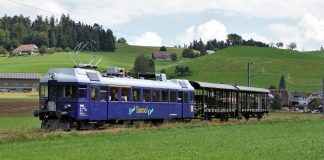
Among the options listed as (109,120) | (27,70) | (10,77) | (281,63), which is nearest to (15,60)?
(27,70)

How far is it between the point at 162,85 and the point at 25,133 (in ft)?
43.4

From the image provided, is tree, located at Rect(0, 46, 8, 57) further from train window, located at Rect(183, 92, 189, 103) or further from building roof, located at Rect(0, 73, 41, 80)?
train window, located at Rect(183, 92, 189, 103)

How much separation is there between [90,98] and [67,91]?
1.22m

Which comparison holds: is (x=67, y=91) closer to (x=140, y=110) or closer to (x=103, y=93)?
(x=103, y=93)

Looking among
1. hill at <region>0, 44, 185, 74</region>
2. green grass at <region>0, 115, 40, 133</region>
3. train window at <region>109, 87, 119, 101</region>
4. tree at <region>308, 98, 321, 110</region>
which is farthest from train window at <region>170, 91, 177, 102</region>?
tree at <region>308, 98, 321, 110</region>

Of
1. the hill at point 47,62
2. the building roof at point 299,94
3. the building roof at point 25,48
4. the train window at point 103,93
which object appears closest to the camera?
the train window at point 103,93

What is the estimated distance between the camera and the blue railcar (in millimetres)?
27812

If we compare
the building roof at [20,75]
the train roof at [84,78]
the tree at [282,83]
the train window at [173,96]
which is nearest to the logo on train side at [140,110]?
the train roof at [84,78]

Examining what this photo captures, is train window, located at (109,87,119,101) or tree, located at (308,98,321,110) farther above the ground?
train window, located at (109,87,119,101)

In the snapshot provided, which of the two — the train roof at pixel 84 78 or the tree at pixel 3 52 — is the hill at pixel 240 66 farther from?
the train roof at pixel 84 78

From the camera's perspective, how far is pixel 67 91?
92.1 feet

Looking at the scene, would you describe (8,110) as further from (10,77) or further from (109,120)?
(10,77)

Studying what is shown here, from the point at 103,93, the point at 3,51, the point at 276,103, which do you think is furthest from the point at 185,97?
the point at 3,51

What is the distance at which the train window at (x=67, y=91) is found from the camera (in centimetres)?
2784
